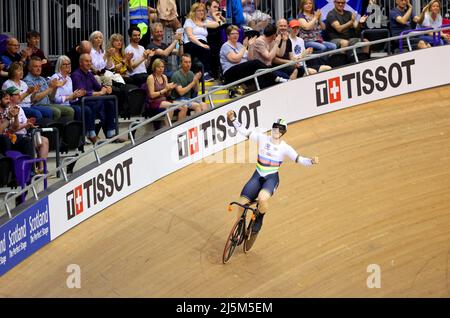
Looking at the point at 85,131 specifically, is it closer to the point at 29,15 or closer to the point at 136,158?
the point at 136,158

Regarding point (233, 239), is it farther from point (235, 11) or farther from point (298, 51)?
point (235, 11)

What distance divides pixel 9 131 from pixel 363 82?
5925 mm

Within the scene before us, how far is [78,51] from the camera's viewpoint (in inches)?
643

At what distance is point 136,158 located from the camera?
1523 centimetres

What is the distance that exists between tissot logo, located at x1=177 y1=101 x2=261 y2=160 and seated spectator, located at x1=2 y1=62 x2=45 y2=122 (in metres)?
1.93

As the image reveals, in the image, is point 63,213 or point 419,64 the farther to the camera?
point 419,64

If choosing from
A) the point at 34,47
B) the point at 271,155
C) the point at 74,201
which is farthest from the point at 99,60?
the point at 271,155

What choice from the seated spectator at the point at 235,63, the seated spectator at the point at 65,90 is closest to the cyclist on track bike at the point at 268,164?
the seated spectator at the point at 65,90

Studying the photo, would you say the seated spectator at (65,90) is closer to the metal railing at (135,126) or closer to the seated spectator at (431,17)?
the metal railing at (135,126)

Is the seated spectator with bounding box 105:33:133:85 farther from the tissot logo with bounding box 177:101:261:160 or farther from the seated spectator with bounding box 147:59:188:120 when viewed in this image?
the tissot logo with bounding box 177:101:261:160

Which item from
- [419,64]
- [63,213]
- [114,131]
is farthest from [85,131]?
[419,64]

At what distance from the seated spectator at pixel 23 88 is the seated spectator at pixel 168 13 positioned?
127 inches

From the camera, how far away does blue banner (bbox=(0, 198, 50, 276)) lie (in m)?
13.7
